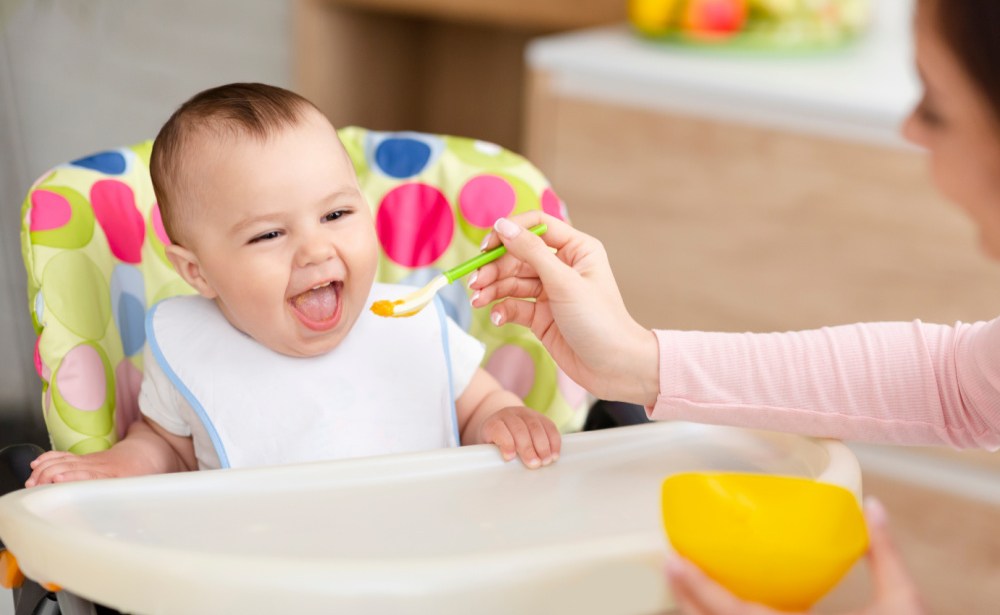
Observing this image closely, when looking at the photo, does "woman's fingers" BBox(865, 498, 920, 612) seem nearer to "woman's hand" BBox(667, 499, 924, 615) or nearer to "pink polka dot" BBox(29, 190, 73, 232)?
"woman's hand" BBox(667, 499, 924, 615)

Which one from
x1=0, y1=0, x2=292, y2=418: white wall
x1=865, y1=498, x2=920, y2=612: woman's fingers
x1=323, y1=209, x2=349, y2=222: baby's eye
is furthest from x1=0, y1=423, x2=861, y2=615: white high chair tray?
x1=0, y1=0, x2=292, y2=418: white wall

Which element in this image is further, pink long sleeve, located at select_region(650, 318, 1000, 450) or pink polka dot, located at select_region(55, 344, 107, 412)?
pink polka dot, located at select_region(55, 344, 107, 412)

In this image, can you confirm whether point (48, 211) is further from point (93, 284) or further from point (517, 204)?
point (517, 204)

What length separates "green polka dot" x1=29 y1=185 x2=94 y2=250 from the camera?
97cm

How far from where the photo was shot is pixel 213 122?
33.6 inches

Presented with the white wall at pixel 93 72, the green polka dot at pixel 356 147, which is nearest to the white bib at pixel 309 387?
the green polka dot at pixel 356 147

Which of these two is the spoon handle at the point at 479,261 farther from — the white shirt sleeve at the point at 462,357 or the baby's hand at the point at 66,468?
the baby's hand at the point at 66,468

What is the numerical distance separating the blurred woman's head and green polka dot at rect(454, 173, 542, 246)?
0.44 m

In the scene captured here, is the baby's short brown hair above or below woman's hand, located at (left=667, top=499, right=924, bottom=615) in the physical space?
above

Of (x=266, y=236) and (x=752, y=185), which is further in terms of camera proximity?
(x=752, y=185)

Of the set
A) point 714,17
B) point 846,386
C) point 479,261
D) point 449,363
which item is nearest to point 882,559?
point 846,386

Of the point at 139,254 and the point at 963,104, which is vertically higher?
the point at 963,104

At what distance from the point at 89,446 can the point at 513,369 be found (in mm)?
378

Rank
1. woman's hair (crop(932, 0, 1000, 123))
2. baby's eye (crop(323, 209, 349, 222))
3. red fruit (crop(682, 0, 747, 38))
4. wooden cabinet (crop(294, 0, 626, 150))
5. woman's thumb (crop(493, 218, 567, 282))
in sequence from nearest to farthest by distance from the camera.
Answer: woman's hair (crop(932, 0, 1000, 123)), woman's thumb (crop(493, 218, 567, 282)), baby's eye (crop(323, 209, 349, 222)), red fruit (crop(682, 0, 747, 38)), wooden cabinet (crop(294, 0, 626, 150))
